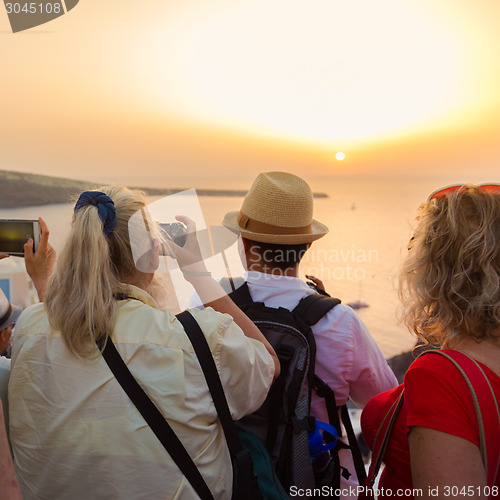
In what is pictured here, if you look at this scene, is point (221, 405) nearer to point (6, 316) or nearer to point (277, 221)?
point (6, 316)

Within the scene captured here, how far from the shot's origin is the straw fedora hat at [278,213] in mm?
1934

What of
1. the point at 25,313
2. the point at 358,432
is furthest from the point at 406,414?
the point at 358,432

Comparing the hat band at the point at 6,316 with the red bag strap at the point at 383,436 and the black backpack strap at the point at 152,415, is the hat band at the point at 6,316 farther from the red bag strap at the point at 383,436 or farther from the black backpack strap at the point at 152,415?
the red bag strap at the point at 383,436

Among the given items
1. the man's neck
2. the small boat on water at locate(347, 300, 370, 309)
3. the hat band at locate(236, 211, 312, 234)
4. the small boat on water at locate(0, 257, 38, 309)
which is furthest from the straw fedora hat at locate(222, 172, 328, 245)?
the small boat on water at locate(347, 300, 370, 309)

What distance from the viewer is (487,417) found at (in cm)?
101

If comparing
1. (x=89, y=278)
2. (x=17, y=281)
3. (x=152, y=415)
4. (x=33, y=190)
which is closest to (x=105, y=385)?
(x=152, y=415)

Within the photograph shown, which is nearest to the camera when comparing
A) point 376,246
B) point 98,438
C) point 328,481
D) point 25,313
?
point 98,438

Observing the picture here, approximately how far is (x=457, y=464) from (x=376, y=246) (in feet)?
66.6

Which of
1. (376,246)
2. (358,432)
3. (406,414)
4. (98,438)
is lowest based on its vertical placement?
(376,246)

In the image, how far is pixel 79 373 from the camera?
1148mm

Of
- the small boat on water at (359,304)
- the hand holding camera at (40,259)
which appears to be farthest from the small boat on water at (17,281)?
the small boat on water at (359,304)

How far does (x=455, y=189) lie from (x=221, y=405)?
919 mm

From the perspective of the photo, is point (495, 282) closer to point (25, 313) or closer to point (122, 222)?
point (122, 222)

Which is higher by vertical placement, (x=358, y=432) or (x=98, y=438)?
(x=98, y=438)
